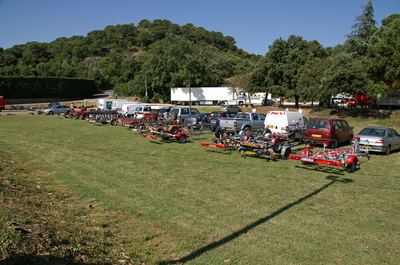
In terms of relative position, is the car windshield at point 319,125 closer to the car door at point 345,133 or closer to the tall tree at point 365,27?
the car door at point 345,133

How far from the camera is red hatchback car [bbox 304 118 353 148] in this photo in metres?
19.0

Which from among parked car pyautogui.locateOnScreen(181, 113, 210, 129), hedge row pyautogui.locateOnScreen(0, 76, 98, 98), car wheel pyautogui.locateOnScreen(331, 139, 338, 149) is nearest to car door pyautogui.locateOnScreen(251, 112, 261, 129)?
parked car pyautogui.locateOnScreen(181, 113, 210, 129)

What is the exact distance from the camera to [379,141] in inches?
697

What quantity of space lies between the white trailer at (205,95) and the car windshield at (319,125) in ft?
155

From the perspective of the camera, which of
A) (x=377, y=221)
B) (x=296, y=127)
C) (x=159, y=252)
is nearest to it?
(x=159, y=252)

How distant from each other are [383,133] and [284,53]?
121 ft

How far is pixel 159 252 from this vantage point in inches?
249

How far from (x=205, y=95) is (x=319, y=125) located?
48717 millimetres

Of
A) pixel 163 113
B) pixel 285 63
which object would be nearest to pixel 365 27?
pixel 285 63

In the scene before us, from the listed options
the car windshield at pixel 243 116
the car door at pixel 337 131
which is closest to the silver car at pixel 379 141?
the car door at pixel 337 131

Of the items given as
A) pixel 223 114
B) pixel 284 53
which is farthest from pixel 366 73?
pixel 223 114

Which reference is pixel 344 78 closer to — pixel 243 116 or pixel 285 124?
pixel 243 116

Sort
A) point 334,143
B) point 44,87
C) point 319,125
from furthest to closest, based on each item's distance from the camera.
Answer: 1. point 44,87
2. point 319,125
3. point 334,143

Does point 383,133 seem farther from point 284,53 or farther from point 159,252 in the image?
point 284,53
